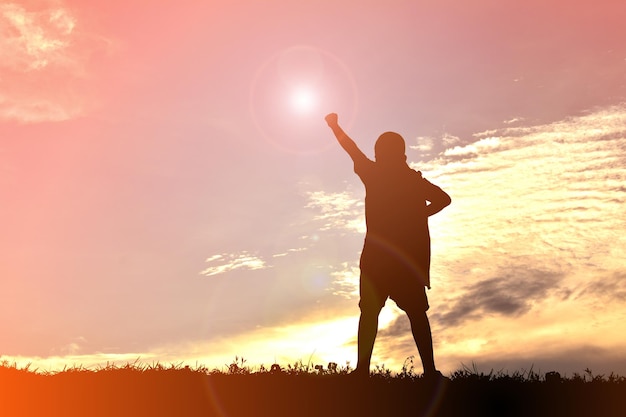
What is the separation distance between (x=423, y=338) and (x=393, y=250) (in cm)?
152

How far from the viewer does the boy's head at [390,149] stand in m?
11.5

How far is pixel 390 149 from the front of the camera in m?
11.5

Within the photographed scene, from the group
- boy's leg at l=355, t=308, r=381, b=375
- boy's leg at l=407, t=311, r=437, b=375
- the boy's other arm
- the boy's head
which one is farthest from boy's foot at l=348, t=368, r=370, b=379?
the boy's head

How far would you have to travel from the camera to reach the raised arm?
11.8m

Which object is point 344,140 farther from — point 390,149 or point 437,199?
point 437,199

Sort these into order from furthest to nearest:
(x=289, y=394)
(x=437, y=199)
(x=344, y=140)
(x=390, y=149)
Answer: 1. (x=344, y=140)
2. (x=437, y=199)
3. (x=390, y=149)
4. (x=289, y=394)

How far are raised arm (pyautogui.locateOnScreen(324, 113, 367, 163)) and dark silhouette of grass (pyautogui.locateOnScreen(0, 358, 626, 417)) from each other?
371 centimetres

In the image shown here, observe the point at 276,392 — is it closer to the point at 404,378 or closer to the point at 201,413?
the point at 201,413

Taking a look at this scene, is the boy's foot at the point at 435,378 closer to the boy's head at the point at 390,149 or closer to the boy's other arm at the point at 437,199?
the boy's other arm at the point at 437,199

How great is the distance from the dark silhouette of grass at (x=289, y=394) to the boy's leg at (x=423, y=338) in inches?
12.5

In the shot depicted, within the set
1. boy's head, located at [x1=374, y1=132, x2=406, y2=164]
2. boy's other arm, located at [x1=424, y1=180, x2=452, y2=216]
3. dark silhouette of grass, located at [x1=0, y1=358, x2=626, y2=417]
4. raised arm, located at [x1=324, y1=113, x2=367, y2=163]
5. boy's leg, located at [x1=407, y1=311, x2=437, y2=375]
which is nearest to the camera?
dark silhouette of grass, located at [x1=0, y1=358, x2=626, y2=417]

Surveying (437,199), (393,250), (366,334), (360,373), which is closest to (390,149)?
(437,199)

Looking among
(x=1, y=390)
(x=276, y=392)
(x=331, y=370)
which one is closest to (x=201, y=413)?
(x=276, y=392)

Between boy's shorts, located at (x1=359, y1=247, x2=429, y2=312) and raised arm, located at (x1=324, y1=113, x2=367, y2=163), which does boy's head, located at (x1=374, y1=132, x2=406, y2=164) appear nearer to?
raised arm, located at (x1=324, y1=113, x2=367, y2=163)
